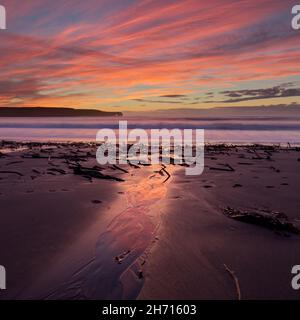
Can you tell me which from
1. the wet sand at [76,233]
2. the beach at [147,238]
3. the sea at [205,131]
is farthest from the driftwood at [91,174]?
the sea at [205,131]

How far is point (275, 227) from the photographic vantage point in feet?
12.9

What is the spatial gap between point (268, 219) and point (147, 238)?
1.50 m

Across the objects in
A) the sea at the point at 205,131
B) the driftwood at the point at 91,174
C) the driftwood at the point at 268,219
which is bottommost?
the driftwood at the point at 268,219

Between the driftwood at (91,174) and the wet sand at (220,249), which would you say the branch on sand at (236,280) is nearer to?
the wet sand at (220,249)

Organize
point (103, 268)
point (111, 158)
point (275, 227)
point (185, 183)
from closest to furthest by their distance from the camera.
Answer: point (103, 268) < point (275, 227) < point (185, 183) < point (111, 158)

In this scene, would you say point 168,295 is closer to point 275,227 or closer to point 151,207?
point 275,227

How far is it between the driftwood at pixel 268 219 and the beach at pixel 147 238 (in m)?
0.01

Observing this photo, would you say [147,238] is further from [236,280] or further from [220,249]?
[236,280]

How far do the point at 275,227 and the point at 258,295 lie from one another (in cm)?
143

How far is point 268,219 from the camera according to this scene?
4.06 m

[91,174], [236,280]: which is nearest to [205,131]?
[91,174]

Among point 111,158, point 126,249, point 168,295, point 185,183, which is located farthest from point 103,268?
point 111,158

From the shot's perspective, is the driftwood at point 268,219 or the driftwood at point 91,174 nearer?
the driftwood at point 268,219

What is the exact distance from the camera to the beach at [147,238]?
2.83 m
